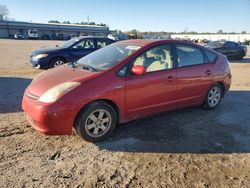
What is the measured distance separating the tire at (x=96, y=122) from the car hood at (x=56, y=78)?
487 millimetres

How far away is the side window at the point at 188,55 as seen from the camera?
220 inches

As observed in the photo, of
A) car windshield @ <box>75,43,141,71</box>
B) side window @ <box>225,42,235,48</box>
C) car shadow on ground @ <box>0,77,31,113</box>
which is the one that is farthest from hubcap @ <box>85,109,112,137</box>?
side window @ <box>225,42,235,48</box>

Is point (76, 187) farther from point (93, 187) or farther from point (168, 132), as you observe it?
point (168, 132)

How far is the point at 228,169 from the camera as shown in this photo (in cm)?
385

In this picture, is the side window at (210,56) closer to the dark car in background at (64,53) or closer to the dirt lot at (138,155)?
the dirt lot at (138,155)

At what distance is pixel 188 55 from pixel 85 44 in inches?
275

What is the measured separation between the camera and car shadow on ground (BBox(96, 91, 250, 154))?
4402 millimetres

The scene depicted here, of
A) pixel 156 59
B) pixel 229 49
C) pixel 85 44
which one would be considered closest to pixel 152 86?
pixel 156 59

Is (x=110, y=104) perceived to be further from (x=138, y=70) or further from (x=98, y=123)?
(x=138, y=70)

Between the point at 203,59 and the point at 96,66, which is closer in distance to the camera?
the point at 96,66

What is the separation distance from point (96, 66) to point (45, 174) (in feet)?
7.01

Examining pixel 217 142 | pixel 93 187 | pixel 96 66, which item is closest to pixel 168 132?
pixel 217 142

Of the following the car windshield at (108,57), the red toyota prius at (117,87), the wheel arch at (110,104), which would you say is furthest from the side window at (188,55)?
the wheel arch at (110,104)

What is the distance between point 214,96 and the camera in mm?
6445
